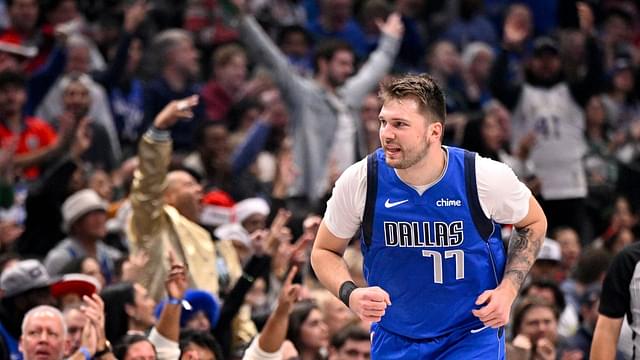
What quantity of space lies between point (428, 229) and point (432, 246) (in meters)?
0.08

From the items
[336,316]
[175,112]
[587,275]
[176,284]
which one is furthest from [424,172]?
[587,275]

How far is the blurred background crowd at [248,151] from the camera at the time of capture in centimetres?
939

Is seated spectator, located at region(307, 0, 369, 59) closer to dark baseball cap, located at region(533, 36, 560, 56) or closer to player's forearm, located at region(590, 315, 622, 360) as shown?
dark baseball cap, located at region(533, 36, 560, 56)

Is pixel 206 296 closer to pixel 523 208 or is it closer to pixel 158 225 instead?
pixel 158 225

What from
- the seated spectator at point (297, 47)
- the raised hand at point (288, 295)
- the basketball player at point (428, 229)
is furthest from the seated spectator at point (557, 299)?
the seated spectator at point (297, 47)

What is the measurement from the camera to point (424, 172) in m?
6.91

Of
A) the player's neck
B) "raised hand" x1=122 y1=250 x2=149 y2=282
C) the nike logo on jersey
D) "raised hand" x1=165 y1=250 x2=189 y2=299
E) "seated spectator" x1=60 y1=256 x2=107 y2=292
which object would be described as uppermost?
the player's neck

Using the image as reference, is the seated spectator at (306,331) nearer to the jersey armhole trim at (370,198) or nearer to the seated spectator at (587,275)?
the jersey armhole trim at (370,198)

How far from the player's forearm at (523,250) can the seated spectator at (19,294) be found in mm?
3537

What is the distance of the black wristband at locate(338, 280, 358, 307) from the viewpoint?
6.79 m

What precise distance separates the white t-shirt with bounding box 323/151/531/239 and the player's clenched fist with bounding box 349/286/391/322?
18.7 inches

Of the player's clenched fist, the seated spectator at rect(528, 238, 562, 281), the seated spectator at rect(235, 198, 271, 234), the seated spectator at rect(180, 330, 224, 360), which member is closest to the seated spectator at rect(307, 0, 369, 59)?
the seated spectator at rect(528, 238, 562, 281)

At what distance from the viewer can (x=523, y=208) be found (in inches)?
274

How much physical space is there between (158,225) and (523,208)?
359 cm
